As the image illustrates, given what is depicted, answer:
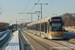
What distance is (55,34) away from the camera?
2058 cm

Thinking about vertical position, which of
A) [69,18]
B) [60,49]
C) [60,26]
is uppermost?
[69,18]

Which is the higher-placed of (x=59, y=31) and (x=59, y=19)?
(x=59, y=19)

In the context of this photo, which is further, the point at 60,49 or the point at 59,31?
the point at 59,31

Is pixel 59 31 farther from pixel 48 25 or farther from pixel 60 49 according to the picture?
pixel 60 49

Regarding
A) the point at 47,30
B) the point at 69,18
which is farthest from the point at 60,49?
the point at 69,18

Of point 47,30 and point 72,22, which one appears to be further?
point 72,22

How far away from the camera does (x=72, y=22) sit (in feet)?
358

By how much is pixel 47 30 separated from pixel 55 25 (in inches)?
70.8

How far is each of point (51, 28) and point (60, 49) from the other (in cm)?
1360

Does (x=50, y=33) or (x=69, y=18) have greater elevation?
(x=69, y=18)

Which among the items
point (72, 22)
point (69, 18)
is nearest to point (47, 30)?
point (72, 22)

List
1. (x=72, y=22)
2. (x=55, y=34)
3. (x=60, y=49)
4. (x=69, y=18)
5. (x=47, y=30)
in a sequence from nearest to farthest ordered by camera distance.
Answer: (x=60, y=49) → (x=55, y=34) → (x=47, y=30) → (x=72, y=22) → (x=69, y=18)

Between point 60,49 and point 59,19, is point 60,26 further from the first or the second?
point 60,49

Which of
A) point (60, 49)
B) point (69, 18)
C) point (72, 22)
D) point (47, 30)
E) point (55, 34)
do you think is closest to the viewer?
point (60, 49)
